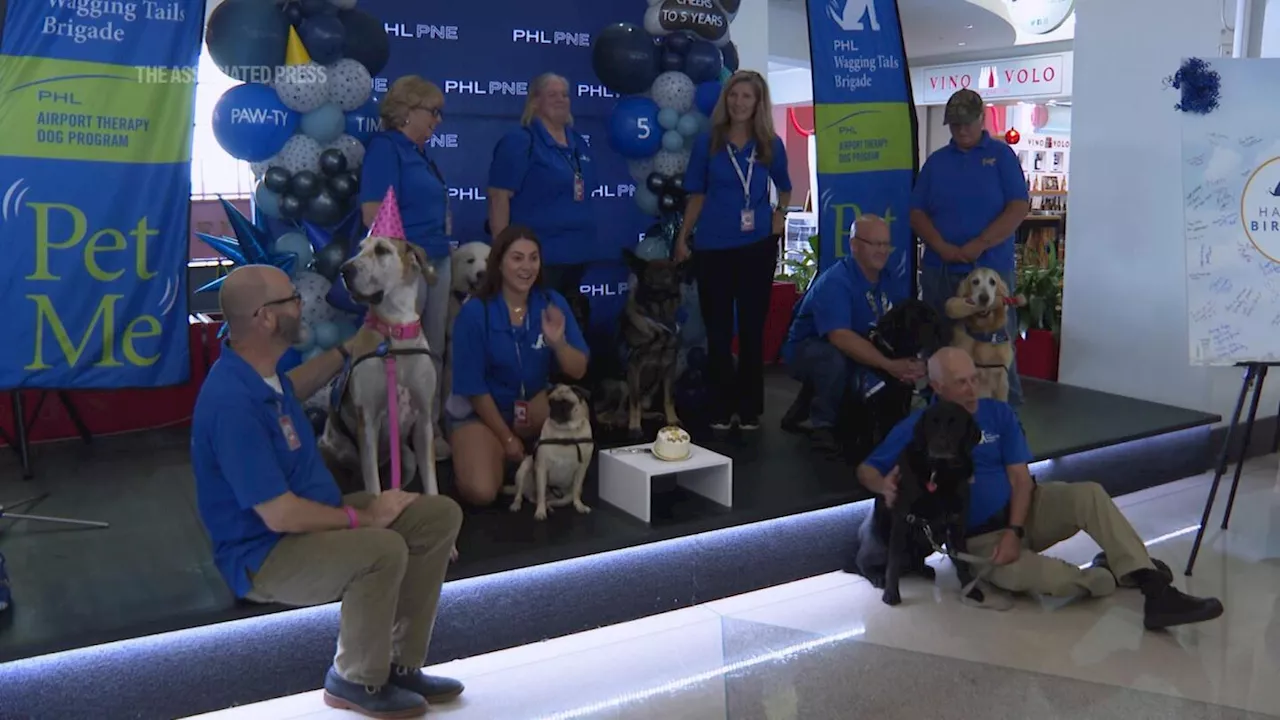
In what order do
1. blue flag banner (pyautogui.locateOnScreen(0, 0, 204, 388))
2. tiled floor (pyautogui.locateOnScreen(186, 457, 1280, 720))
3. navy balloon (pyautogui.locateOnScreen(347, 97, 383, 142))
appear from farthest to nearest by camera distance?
navy balloon (pyautogui.locateOnScreen(347, 97, 383, 142)) → blue flag banner (pyautogui.locateOnScreen(0, 0, 204, 388)) → tiled floor (pyautogui.locateOnScreen(186, 457, 1280, 720))

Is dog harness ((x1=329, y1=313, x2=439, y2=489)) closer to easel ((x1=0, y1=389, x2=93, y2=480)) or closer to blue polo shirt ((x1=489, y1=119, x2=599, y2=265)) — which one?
easel ((x1=0, y1=389, x2=93, y2=480))

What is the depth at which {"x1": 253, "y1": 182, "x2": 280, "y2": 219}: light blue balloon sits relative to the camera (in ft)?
14.1

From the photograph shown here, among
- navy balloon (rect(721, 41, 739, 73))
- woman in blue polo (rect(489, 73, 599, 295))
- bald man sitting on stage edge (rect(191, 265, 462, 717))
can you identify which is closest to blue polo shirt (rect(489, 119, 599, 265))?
woman in blue polo (rect(489, 73, 599, 295))

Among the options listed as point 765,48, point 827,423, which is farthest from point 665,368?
point 765,48

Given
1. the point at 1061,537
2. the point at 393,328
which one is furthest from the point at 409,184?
the point at 1061,537

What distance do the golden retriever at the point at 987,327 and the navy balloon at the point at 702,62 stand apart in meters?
1.77

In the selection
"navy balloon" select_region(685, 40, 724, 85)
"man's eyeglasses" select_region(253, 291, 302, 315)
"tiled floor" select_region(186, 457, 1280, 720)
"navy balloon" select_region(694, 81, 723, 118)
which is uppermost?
"navy balloon" select_region(685, 40, 724, 85)

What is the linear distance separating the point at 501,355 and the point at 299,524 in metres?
1.36

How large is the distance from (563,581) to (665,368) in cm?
150

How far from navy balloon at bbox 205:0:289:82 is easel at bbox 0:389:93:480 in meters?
1.41

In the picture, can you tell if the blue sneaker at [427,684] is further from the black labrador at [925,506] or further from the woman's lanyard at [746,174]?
the woman's lanyard at [746,174]

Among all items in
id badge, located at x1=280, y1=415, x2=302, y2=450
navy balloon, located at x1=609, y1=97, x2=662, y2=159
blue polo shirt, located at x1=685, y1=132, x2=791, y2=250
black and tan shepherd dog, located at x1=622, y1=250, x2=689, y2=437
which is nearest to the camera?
id badge, located at x1=280, y1=415, x2=302, y2=450

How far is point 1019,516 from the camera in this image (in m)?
3.56
